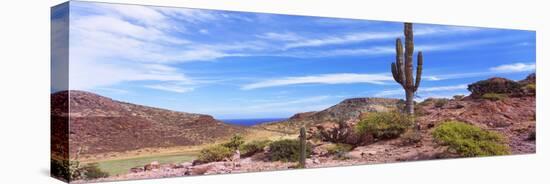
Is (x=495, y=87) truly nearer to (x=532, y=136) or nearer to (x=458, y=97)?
(x=458, y=97)

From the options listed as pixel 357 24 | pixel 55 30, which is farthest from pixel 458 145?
pixel 55 30

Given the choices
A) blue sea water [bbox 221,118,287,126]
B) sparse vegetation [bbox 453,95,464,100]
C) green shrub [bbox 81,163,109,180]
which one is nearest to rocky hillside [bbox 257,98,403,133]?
blue sea water [bbox 221,118,287,126]

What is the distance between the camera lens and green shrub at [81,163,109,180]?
10.5 meters

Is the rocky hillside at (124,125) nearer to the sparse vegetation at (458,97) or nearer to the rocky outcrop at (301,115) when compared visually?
the rocky outcrop at (301,115)

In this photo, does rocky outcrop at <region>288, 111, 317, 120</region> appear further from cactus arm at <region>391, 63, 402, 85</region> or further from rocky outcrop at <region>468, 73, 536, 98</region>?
rocky outcrop at <region>468, 73, 536, 98</region>

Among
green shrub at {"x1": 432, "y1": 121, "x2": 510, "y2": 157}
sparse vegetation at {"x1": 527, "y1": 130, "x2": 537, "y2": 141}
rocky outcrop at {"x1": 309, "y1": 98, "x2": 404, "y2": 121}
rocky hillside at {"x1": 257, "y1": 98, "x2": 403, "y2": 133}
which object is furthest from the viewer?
sparse vegetation at {"x1": 527, "y1": 130, "x2": 537, "y2": 141}

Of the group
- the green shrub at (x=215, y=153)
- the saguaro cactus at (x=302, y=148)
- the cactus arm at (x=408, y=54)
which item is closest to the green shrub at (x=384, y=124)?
the cactus arm at (x=408, y=54)

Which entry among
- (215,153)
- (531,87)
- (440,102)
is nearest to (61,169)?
(215,153)

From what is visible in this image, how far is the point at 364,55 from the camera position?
13273 millimetres

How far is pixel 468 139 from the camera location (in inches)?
567

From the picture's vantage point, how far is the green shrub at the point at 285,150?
12430mm

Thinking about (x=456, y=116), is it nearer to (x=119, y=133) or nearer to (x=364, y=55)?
(x=364, y=55)

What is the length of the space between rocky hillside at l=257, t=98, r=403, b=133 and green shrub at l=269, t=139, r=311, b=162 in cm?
24

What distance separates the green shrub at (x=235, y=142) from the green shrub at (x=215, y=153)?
68mm
